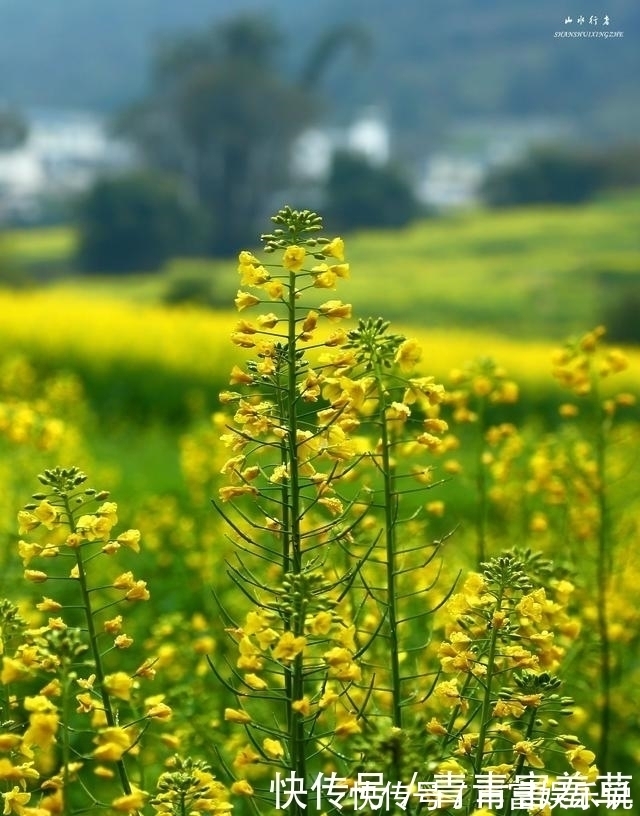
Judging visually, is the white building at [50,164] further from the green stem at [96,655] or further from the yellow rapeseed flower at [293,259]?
the green stem at [96,655]

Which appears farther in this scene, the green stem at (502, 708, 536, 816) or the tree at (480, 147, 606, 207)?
the tree at (480, 147, 606, 207)

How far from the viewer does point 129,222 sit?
2712 centimetres

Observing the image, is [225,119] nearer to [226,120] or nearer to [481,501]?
[226,120]

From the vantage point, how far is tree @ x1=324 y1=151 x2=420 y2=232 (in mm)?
28094

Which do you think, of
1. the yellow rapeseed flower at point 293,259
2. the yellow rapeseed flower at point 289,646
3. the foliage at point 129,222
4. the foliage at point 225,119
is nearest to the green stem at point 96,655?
the yellow rapeseed flower at point 289,646

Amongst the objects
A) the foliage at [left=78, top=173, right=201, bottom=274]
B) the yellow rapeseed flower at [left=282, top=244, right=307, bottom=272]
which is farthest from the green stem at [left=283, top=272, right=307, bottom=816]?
the foliage at [left=78, top=173, right=201, bottom=274]

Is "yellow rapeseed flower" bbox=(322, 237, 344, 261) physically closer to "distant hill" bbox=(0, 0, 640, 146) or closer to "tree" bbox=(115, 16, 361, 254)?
"tree" bbox=(115, 16, 361, 254)

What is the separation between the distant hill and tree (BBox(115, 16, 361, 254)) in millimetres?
2519

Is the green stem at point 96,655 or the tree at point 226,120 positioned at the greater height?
the tree at point 226,120

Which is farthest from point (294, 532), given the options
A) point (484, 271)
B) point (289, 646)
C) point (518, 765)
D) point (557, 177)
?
point (557, 177)

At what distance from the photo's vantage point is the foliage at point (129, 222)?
26.8 m

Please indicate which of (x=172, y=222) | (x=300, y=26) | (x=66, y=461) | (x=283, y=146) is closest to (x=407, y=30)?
(x=300, y=26)

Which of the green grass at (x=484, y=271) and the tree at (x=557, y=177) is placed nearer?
the green grass at (x=484, y=271)

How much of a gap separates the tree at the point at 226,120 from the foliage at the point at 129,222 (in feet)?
4.69
